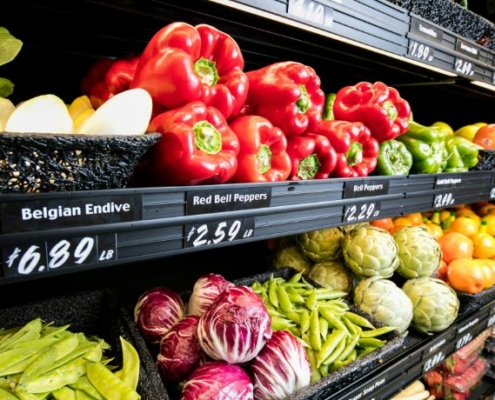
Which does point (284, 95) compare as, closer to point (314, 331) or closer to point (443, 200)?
point (314, 331)

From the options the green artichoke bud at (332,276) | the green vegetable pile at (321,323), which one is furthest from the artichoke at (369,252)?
the green vegetable pile at (321,323)

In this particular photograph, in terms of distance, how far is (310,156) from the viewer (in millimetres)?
1070

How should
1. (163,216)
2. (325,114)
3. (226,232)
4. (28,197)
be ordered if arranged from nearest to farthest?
(28,197), (163,216), (226,232), (325,114)

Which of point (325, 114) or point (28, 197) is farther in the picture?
point (325, 114)

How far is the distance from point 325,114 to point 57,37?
908 mm

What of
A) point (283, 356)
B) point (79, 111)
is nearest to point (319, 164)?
point (283, 356)

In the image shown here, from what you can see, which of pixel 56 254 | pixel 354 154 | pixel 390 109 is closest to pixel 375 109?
pixel 390 109

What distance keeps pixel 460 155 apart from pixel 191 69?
138cm

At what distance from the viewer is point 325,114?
1402 mm

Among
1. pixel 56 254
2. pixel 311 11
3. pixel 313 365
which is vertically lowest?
pixel 313 365

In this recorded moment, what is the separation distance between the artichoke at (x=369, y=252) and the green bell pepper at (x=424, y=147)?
0.32 meters

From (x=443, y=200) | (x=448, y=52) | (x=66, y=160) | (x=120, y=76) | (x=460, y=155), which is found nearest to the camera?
(x=66, y=160)

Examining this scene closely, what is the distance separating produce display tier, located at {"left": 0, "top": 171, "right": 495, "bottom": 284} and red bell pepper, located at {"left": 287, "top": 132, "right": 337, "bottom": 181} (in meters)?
0.08

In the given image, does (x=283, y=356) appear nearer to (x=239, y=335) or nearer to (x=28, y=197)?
(x=239, y=335)
